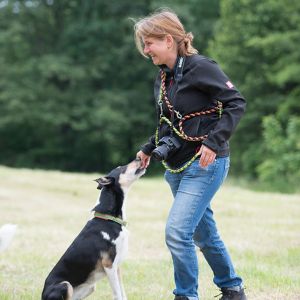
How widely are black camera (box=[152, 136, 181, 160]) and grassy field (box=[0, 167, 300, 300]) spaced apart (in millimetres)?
1785

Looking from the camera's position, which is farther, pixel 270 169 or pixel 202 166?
pixel 270 169

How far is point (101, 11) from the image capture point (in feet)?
131

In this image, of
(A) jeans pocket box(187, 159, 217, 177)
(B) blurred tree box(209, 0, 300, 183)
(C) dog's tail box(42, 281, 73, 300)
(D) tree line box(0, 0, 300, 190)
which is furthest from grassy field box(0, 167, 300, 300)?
(D) tree line box(0, 0, 300, 190)

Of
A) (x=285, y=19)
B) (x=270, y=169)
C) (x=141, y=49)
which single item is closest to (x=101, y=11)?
(x=285, y=19)

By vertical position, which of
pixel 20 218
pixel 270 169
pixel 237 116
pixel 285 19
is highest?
pixel 237 116

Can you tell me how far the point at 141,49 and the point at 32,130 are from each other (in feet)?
117

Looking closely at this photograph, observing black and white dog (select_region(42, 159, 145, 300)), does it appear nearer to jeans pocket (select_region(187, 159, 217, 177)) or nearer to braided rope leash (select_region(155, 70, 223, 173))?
braided rope leash (select_region(155, 70, 223, 173))

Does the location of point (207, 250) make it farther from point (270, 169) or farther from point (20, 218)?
point (270, 169)

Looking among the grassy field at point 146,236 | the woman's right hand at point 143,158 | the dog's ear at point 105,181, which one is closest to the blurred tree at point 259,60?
the grassy field at point 146,236

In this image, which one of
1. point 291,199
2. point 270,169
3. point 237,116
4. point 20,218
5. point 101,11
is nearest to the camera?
point 237,116

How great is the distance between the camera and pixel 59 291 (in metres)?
5.12

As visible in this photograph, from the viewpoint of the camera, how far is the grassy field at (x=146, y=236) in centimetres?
657

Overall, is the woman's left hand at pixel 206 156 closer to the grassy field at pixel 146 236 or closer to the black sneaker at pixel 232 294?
the black sneaker at pixel 232 294

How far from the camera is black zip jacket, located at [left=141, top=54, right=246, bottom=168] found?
15.6 ft
